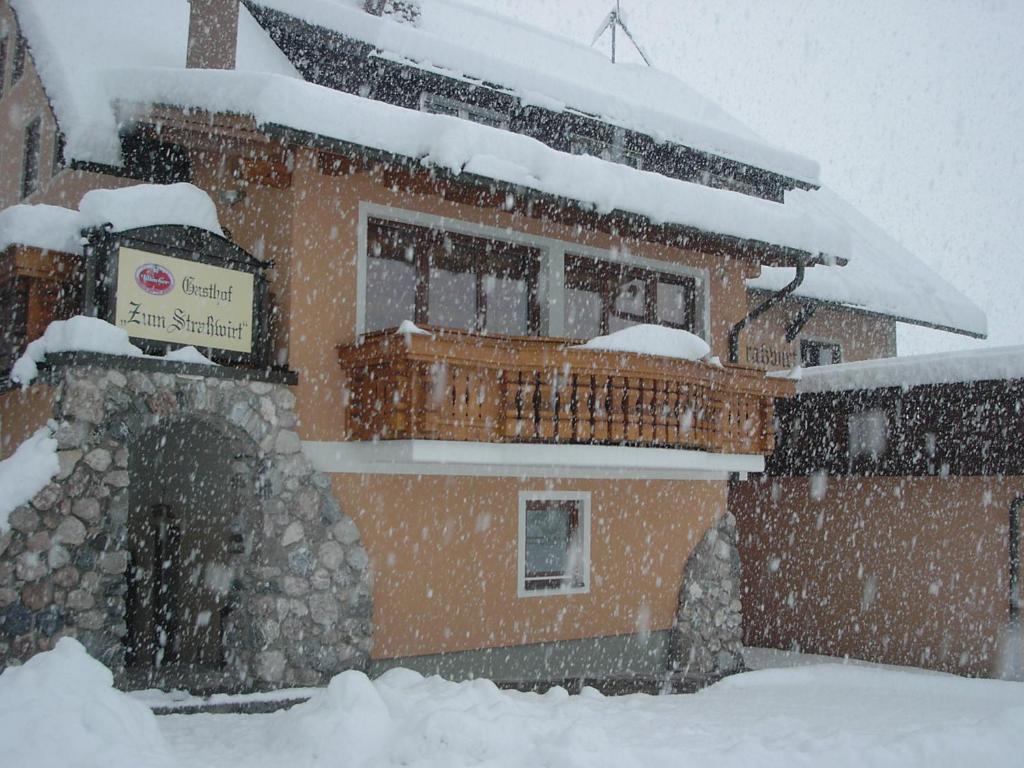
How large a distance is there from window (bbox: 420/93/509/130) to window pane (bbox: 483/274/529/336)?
9.14ft

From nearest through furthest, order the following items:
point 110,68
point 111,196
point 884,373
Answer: point 111,196 → point 110,68 → point 884,373

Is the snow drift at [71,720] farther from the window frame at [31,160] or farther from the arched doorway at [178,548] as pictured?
the window frame at [31,160]

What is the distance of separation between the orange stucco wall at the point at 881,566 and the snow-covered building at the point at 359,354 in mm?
2773

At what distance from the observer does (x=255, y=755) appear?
22.6 feet

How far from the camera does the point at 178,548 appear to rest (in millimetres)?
12289

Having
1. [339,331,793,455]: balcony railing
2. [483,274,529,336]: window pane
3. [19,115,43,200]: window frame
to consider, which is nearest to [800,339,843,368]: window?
[339,331,793,455]: balcony railing

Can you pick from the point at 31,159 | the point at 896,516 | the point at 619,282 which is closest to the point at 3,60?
the point at 31,159

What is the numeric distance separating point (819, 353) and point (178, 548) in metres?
12.2

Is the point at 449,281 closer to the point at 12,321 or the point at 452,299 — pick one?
the point at 452,299

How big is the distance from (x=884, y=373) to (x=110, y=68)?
11120 mm

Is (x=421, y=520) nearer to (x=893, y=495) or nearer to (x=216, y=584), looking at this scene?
(x=216, y=584)

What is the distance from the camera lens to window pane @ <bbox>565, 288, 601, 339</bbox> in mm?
12234

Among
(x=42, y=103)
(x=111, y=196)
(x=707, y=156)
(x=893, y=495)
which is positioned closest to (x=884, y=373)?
(x=893, y=495)

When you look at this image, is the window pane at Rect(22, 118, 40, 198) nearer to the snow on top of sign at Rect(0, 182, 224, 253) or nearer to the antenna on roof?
the snow on top of sign at Rect(0, 182, 224, 253)
